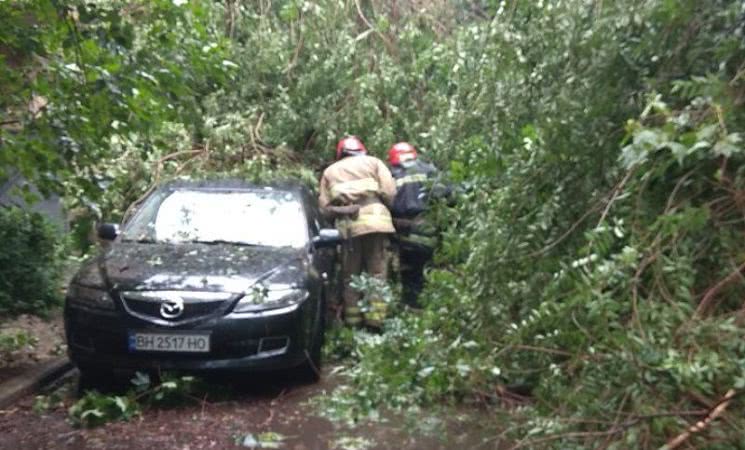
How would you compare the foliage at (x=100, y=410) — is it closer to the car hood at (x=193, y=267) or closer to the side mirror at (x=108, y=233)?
the car hood at (x=193, y=267)

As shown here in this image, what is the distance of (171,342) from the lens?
25.0ft

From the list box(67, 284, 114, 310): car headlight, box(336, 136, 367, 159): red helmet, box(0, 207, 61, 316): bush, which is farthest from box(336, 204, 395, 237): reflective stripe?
box(67, 284, 114, 310): car headlight

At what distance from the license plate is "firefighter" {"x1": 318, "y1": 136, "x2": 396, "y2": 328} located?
2874mm

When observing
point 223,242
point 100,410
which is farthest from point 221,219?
point 100,410

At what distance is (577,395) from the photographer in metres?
4.06

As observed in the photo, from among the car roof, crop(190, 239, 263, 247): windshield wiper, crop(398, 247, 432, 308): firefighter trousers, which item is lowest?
crop(398, 247, 432, 308): firefighter trousers

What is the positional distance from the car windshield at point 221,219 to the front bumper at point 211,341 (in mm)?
1089

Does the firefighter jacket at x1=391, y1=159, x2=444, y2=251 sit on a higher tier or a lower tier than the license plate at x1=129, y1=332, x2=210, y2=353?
higher

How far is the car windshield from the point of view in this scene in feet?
28.9

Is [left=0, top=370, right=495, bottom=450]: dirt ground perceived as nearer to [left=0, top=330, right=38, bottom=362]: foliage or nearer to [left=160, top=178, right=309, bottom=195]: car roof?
[left=0, top=330, right=38, bottom=362]: foliage

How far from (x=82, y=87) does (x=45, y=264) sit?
3.65m

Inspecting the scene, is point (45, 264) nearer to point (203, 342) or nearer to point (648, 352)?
point (203, 342)

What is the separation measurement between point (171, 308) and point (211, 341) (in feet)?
1.23

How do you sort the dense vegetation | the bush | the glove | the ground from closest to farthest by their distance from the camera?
the dense vegetation
the ground
the bush
the glove
